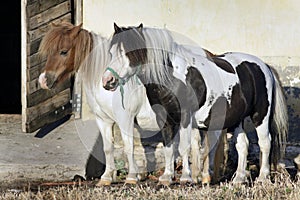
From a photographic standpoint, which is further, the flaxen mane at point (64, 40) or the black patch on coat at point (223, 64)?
the black patch on coat at point (223, 64)

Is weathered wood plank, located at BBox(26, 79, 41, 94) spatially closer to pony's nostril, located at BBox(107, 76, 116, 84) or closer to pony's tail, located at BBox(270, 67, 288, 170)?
pony's nostril, located at BBox(107, 76, 116, 84)

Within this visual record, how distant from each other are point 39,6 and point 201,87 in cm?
282

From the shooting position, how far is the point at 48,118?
9820 mm

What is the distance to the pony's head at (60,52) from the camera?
779cm

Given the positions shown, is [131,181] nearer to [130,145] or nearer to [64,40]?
[130,145]

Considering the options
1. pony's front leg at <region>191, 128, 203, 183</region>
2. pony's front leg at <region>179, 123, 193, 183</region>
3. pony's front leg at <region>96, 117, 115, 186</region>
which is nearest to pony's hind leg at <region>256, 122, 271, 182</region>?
pony's front leg at <region>191, 128, 203, 183</region>

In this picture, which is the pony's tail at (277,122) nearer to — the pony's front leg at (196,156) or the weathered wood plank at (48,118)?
the pony's front leg at (196,156)

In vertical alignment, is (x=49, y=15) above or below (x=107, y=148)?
above

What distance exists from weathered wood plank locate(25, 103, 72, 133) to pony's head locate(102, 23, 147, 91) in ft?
8.07

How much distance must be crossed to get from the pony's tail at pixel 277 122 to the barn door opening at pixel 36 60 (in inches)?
105

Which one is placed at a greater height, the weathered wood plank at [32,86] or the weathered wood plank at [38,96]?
the weathered wood plank at [32,86]

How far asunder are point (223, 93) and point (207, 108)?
246mm

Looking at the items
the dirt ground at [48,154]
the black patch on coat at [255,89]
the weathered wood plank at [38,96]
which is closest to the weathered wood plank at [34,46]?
the weathered wood plank at [38,96]

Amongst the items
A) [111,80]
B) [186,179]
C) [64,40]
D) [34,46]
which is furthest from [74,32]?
[186,179]
